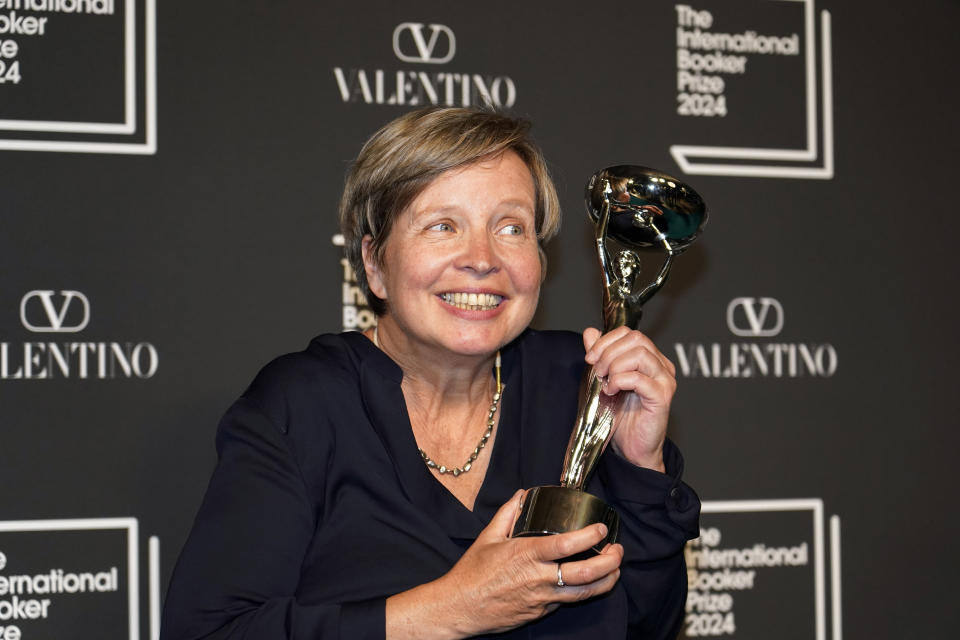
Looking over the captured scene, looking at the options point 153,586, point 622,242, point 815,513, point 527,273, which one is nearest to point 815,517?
point 815,513

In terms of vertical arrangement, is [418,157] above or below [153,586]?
above

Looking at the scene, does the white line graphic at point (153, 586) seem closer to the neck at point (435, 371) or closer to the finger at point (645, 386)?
the neck at point (435, 371)

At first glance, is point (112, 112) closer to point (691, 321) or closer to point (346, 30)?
point (346, 30)

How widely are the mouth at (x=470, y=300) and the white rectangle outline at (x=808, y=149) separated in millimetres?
864

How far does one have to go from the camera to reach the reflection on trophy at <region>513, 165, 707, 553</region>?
1243 mm

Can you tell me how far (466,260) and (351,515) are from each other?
37 centimetres

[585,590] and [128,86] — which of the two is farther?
[128,86]

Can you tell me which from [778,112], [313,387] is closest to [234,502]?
[313,387]

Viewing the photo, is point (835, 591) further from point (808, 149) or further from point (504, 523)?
point (504, 523)

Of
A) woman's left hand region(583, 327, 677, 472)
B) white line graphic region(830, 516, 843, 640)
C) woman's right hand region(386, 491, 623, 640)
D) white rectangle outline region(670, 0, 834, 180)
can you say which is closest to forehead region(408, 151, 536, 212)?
woman's left hand region(583, 327, 677, 472)

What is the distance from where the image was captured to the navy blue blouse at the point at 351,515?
1.18m

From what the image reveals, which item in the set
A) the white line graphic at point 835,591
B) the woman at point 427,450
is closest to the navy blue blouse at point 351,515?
the woman at point 427,450

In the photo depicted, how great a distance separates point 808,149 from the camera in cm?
208

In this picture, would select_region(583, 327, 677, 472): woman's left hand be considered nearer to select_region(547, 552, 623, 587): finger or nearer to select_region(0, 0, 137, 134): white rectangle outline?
select_region(547, 552, 623, 587): finger
